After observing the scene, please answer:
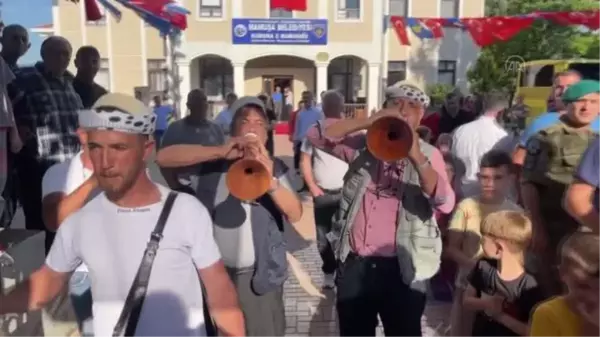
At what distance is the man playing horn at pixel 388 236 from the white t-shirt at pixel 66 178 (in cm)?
122

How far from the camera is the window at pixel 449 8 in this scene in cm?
2444

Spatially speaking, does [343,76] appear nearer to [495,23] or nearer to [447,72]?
[447,72]

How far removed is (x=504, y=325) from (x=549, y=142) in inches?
45.0

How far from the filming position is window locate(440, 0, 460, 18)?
24.4 metres

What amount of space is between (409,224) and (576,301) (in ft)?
3.51

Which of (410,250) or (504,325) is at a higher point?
(410,250)

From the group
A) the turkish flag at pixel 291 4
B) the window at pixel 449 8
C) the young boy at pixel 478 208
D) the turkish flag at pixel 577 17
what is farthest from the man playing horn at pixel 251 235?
the window at pixel 449 8

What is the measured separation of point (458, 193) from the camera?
17.3 ft

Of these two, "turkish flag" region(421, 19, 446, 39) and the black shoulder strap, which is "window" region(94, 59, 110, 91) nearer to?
"turkish flag" region(421, 19, 446, 39)

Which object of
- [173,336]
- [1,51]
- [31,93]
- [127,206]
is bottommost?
[173,336]

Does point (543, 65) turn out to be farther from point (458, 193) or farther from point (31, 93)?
point (31, 93)

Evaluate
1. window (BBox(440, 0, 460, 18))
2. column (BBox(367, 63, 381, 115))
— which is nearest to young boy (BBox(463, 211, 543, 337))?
column (BBox(367, 63, 381, 115))

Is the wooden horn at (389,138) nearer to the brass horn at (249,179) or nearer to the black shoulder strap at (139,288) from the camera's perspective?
the brass horn at (249,179)

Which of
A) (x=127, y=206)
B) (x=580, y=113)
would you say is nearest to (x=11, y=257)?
(x=127, y=206)
